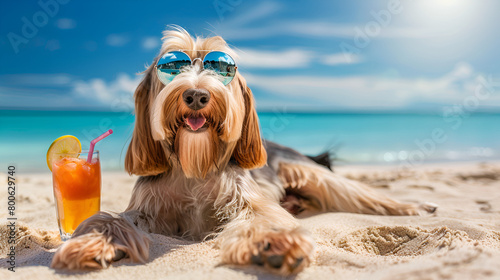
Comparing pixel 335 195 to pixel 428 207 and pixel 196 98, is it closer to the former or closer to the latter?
pixel 428 207

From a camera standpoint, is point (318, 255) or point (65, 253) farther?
point (318, 255)

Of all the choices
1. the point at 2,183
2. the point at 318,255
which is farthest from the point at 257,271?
the point at 2,183

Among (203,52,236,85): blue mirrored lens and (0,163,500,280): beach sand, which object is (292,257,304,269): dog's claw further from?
(203,52,236,85): blue mirrored lens

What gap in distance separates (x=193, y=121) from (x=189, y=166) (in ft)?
1.29

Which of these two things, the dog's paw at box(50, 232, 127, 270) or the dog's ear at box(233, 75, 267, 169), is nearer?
the dog's paw at box(50, 232, 127, 270)

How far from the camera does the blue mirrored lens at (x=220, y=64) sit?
10.0ft

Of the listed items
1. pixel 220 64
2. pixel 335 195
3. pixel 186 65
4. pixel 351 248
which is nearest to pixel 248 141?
pixel 220 64

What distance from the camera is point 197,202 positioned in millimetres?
3252

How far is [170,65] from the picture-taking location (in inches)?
119

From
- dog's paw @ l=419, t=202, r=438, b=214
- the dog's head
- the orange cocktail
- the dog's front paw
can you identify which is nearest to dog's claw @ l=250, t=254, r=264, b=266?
the dog's front paw

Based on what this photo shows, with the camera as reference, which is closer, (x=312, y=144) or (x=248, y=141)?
(x=248, y=141)

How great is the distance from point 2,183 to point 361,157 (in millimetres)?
8984

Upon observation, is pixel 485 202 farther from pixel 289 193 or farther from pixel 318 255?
pixel 318 255

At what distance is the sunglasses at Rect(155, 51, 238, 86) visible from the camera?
118 inches
